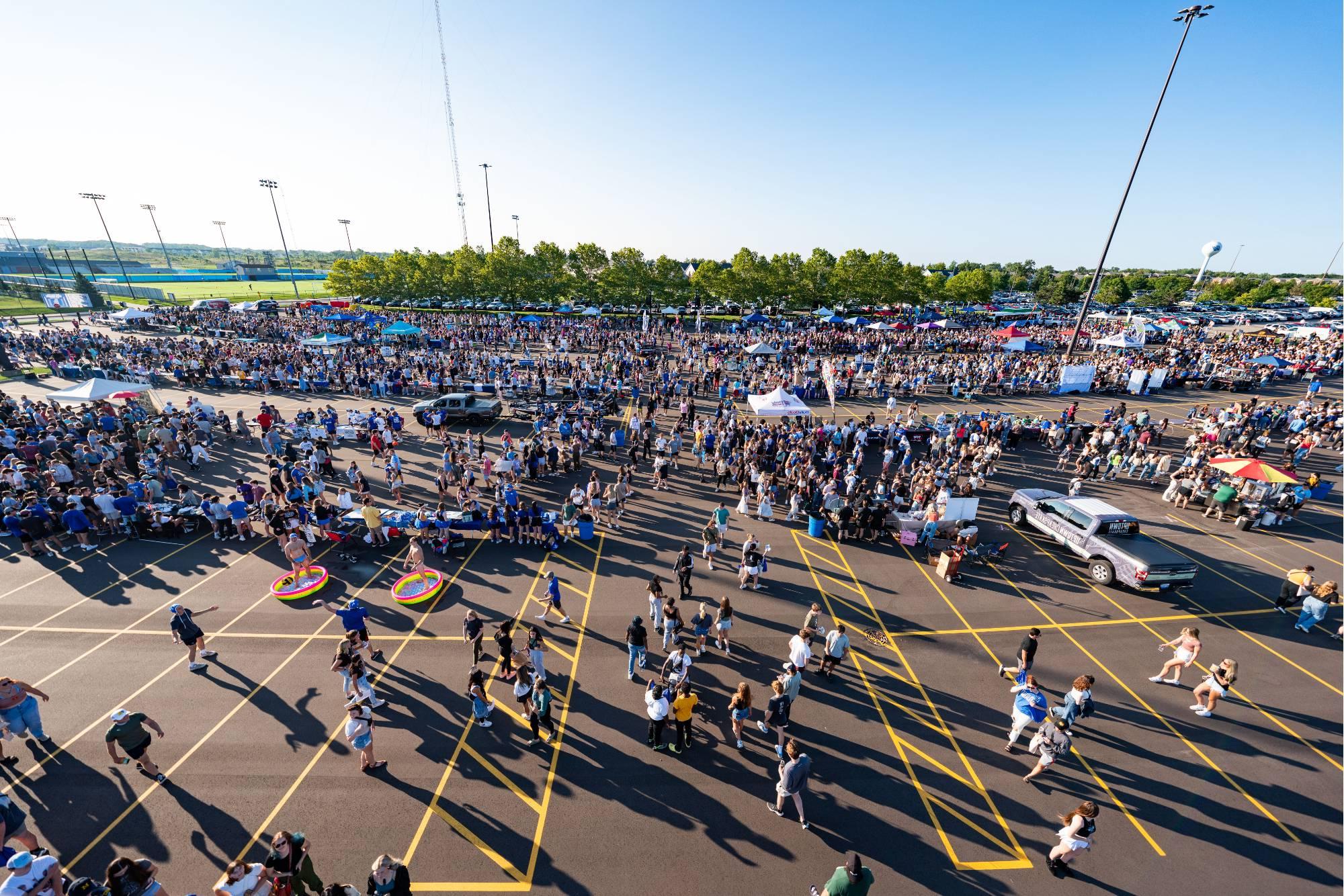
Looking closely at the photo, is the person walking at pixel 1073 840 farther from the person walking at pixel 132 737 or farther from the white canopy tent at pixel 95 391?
the white canopy tent at pixel 95 391

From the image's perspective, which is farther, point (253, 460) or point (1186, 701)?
point (253, 460)

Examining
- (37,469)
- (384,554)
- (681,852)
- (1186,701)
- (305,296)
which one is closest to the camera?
(681,852)

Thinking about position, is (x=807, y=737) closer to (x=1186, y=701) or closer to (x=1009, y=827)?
(x=1009, y=827)

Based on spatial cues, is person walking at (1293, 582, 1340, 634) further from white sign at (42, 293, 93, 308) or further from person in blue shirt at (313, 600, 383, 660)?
white sign at (42, 293, 93, 308)

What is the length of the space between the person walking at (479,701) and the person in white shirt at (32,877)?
4.60 m

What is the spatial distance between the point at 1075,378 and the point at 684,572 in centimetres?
3590

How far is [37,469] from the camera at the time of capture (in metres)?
17.2

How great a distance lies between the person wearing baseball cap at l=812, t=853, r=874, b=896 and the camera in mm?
5379

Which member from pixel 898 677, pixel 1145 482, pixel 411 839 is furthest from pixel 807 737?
pixel 1145 482

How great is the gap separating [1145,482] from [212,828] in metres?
30.1

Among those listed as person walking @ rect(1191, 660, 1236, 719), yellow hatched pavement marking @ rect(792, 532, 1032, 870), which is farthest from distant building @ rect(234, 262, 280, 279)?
person walking @ rect(1191, 660, 1236, 719)

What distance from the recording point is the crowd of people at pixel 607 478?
Answer: 8.24m

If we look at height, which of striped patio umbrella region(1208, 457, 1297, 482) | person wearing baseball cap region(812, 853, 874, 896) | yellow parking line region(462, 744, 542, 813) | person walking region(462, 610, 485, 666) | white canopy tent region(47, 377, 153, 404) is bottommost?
yellow parking line region(462, 744, 542, 813)

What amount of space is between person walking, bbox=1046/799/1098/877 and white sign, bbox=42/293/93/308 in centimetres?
10182
